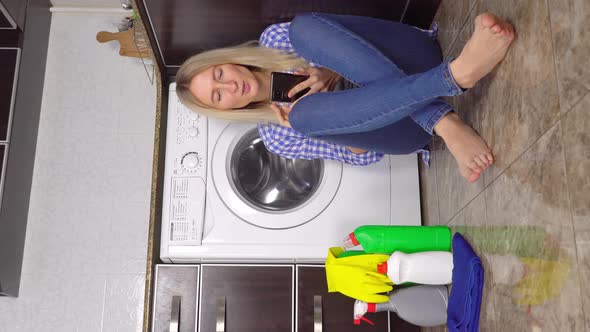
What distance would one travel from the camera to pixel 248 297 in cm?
182

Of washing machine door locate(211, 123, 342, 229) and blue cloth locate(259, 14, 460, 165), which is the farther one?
washing machine door locate(211, 123, 342, 229)

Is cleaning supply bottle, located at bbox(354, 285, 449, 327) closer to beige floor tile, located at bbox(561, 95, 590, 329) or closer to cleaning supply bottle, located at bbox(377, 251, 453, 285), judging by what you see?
cleaning supply bottle, located at bbox(377, 251, 453, 285)

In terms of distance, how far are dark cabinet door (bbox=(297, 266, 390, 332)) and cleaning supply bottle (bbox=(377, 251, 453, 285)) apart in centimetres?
32

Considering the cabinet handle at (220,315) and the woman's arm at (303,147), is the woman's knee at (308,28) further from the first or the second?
the cabinet handle at (220,315)

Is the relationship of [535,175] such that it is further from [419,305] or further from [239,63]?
[239,63]

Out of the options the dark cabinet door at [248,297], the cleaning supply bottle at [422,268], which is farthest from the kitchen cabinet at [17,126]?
the cleaning supply bottle at [422,268]

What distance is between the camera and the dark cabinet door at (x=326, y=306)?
5.96ft

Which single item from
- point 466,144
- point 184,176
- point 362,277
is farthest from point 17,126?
point 466,144

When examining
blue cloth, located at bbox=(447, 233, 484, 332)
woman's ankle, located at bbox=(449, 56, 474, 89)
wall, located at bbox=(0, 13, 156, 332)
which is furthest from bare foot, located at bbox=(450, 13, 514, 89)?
wall, located at bbox=(0, 13, 156, 332)

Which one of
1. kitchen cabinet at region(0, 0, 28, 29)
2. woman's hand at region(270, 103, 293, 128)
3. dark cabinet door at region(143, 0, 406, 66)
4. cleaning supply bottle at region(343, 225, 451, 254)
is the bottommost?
cleaning supply bottle at region(343, 225, 451, 254)

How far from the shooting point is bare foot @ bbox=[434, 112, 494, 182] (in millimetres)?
1275

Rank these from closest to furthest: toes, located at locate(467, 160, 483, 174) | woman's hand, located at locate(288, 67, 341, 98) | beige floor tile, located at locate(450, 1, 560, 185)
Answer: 1. beige floor tile, located at locate(450, 1, 560, 185)
2. toes, located at locate(467, 160, 483, 174)
3. woman's hand, located at locate(288, 67, 341, 98)

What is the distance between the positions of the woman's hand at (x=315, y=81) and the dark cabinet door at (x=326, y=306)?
0.59 meters

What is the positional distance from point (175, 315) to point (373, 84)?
1.02m
